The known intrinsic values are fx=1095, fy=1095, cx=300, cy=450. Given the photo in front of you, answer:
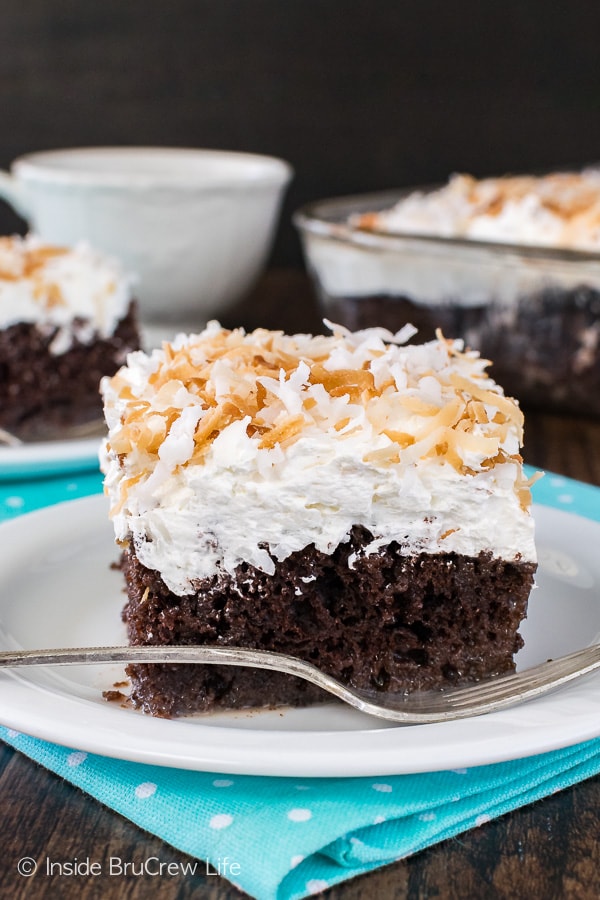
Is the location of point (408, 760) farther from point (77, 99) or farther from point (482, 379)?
point (77, 99)

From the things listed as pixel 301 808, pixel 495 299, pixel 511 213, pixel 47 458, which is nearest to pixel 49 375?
pixel 47 458

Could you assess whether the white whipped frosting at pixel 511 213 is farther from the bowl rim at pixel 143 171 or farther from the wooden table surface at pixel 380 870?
the wooden table surface at pixel 380 870

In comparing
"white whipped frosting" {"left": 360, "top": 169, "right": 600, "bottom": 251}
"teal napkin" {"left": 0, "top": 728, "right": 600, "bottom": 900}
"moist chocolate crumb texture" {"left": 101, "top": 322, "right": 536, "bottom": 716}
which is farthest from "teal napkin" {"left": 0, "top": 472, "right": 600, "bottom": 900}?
"white whipped frosting" {"left": 360, "top": 169, "right": 600, "bottom": 251}

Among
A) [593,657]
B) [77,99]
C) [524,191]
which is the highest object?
[593,657]

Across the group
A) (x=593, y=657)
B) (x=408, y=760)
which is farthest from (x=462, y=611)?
(x=408, y=760)

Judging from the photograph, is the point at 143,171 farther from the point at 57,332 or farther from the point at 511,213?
the point at 511,213

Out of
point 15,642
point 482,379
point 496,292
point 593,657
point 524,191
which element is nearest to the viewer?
point 593,657

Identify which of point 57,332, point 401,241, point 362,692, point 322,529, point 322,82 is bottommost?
point 322,82
